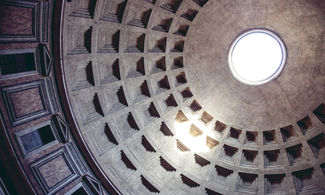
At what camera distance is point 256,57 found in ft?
78.7

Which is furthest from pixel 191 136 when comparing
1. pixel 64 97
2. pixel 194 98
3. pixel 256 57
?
pixel 64 97

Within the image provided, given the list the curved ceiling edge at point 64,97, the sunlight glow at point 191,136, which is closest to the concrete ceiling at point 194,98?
the sunlight glow at point 191,136

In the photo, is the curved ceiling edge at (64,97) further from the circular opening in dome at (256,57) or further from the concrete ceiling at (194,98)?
the circular opening in dome at (256,57)

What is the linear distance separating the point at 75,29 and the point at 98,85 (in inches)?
148

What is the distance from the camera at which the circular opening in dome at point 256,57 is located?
20.3 m

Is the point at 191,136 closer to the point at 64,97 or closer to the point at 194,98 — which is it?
the point at 194,98

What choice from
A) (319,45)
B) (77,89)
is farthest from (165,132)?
(319,45)

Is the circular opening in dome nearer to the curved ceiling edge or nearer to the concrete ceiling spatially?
the concrete ceiling

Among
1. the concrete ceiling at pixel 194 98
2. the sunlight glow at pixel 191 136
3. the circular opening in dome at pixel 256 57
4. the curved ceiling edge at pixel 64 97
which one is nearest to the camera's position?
the curved ceiling edge at pixel 64 97

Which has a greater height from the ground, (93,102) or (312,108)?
(312,108)

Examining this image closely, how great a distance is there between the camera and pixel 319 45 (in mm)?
18719

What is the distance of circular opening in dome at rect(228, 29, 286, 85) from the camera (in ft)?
66.7

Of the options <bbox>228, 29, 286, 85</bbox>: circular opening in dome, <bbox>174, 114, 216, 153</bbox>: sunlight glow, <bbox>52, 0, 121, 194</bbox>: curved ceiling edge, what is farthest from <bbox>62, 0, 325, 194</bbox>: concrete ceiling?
<bbox>228, 29, 286, 85</bbox>: circular opening in dome

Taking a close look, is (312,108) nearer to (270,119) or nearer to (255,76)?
(270,119)
